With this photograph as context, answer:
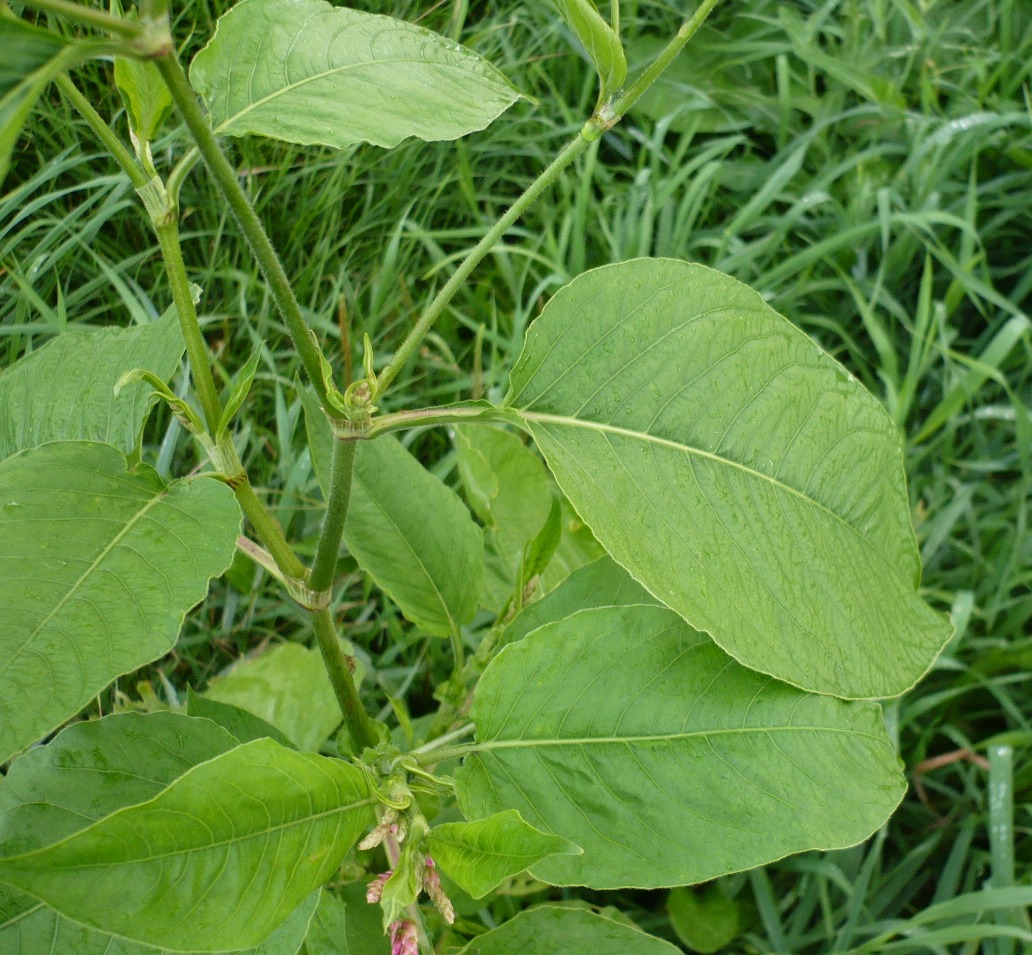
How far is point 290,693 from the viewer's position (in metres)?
1.23

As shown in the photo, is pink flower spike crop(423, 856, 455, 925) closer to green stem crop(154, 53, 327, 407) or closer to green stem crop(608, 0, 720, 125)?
green stem crop(154, 53, 327, 407)

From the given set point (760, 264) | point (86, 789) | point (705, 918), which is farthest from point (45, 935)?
point (760, 264)

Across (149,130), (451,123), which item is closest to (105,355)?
(149,130)

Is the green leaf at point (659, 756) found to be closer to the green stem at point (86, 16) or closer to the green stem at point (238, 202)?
the green stem at point (238, 202)

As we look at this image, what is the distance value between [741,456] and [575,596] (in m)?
0.26

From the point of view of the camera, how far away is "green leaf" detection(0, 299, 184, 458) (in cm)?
85

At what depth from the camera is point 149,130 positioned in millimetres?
732

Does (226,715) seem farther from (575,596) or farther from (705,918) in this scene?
(705,918)

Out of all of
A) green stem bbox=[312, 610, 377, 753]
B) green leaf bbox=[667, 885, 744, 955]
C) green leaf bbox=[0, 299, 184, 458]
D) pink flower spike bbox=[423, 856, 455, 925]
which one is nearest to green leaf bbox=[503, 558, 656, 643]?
green stem bbox=[312, 610, 377, 753]

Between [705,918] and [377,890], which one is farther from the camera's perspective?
[705,918]

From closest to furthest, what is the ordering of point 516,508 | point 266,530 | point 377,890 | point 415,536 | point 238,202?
point 238,202
point 377,890
point 266,530
point 415,536
point 516,508

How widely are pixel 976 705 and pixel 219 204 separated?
150 centimetres

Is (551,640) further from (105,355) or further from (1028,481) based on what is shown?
(1028,481)

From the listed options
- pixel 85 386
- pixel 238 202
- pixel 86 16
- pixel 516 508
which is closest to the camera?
pixel 86 16
